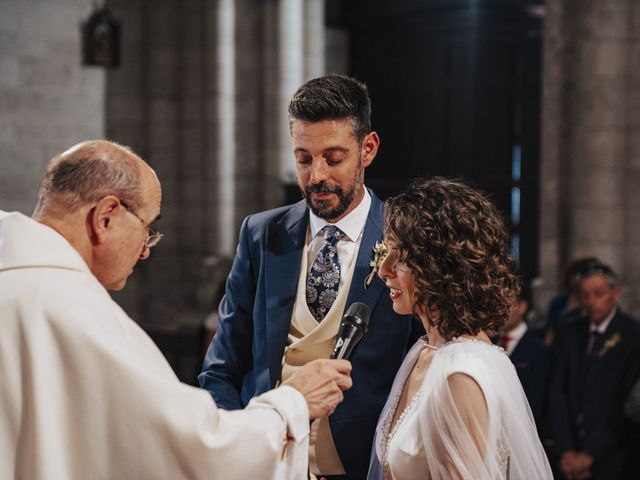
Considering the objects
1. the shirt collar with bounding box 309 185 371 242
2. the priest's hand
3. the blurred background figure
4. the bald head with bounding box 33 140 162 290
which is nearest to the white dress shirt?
the shirt collar with bounding box 309 185 371 242

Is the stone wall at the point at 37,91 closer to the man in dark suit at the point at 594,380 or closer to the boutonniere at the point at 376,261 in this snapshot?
the man in dark suit at the point at 594,380

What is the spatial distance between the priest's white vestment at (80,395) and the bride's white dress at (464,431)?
556 mm

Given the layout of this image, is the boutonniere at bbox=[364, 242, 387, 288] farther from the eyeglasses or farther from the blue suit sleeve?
the eyeglasses

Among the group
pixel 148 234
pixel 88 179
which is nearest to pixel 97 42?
pixel 148 234

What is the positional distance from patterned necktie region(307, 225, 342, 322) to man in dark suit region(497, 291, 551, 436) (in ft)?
9.55

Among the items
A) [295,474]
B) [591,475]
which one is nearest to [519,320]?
[591,475]

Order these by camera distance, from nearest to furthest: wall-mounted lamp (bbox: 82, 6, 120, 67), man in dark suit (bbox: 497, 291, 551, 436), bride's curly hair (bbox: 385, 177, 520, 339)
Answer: bride's curly hair (bbox: 385, 177, 520, 339) < man in dark suit (bbox: 497, 291, 551, 436) < wall-mounted lamp (bbox: 82, 6, 120, 67)

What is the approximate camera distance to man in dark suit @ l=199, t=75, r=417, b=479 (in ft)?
9.80

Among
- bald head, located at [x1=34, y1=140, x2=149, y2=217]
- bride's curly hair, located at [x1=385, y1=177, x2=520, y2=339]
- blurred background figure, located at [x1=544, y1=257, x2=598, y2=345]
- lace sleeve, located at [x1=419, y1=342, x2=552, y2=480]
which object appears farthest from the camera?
blurred background figure, located at [x1=544, y1=257, x2=598, y2=345]

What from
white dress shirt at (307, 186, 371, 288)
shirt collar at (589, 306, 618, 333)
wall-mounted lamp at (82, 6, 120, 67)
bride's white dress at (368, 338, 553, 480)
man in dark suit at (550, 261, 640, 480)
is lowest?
man in dark suit at (550, 261, 640, 480)

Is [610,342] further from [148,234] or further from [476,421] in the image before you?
[148,234]

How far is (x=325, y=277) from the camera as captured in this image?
308cm

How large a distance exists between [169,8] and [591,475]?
878 centimetres

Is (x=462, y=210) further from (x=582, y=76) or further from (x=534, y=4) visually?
(x=534, y=4)
